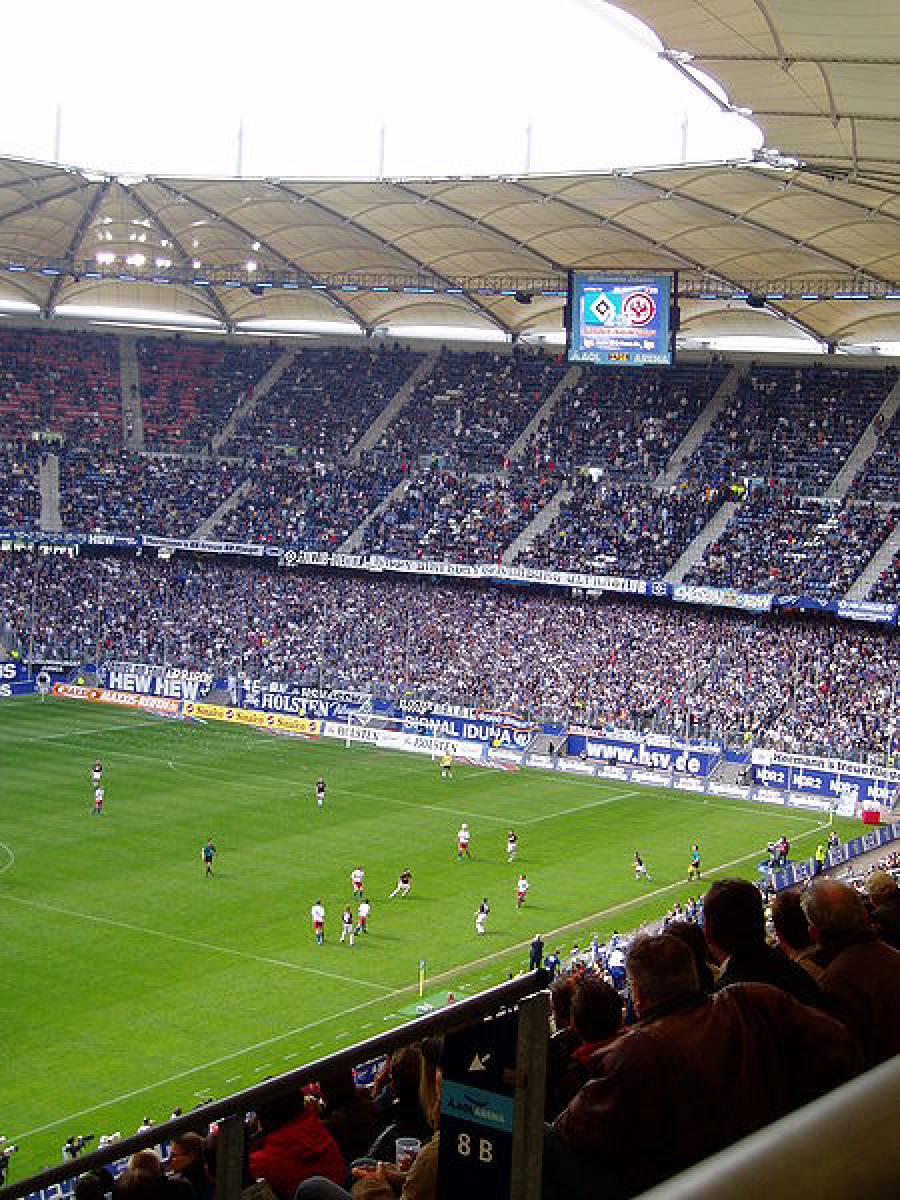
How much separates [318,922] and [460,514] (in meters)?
39.1

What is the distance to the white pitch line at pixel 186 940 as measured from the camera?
31.2m

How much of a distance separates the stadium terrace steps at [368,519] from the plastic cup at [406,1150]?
64.9 m

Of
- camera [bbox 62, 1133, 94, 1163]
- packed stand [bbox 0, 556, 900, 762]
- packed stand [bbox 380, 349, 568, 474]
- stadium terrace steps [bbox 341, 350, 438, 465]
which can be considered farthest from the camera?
stadium terrace steps [bbox 341, 350, 438, 465]

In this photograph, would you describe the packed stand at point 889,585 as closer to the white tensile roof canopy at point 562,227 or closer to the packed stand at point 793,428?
the packed stand at point 793,428

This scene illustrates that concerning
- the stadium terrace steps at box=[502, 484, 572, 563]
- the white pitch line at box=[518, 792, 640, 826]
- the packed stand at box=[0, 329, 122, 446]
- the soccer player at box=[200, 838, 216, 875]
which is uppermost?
the packed stand at box=[0, 329, 122, 446]

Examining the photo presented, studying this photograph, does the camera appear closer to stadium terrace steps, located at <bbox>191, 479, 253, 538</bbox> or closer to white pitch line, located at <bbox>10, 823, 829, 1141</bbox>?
white pitch line, located at <bbox>10, 823, 829, 1141</bbox>

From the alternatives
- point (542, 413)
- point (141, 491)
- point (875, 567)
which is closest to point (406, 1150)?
point (875, 567)

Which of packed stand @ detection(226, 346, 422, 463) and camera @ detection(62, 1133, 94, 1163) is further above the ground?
packed stand @ detection(226, 346, 422, 463)

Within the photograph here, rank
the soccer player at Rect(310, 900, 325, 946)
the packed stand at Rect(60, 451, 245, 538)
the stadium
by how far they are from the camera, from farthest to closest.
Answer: the packed stand at Rect(60, 451, 245, 538) → the soccer player at Rect(310, 900, 325, 946) → the stadium

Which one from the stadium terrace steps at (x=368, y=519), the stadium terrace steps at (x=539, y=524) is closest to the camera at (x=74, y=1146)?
the stadium terrace steps at (x=539, y=524)

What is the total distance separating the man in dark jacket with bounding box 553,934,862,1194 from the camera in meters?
4.59

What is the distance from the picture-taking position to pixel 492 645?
63.5 m

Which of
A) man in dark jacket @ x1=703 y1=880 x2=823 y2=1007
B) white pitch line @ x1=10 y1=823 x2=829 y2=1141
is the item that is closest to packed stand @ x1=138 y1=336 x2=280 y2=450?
white pitch line @ x1=10 y1=823 x2=829 y2=1141

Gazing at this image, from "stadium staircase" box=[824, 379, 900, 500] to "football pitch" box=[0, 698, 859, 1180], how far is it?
18.5 m
